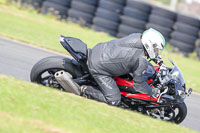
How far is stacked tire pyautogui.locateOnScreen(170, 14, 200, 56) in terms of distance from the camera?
1526cm

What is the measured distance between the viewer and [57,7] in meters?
15.6

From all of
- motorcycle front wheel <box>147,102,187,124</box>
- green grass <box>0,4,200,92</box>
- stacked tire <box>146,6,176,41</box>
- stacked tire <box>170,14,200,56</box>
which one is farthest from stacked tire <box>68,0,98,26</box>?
motorcycle front wheel <box>147,102,187,124</box>

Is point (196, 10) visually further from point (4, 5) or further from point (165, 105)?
point (165, 105)

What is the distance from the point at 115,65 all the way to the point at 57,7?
10.4 meters

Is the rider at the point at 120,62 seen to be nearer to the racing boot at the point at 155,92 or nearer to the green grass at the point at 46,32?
the racing boot at the point at 155,92

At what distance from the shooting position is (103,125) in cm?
459

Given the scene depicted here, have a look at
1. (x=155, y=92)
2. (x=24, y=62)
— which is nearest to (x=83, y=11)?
(x=24, y=62)

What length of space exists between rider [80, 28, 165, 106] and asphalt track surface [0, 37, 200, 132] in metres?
1.45

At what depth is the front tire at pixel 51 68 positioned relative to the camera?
19.2 ft

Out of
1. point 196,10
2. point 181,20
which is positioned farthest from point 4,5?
point 196,10

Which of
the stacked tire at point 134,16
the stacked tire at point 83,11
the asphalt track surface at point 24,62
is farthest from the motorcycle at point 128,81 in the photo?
the stacked tire at point 83,11

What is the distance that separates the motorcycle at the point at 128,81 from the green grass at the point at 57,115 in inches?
19.6

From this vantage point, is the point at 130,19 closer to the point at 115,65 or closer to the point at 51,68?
the point at 115,65

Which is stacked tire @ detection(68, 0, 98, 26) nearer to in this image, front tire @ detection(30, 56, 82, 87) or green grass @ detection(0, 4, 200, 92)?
green grass @ detection(0, 4, 200, 92)
